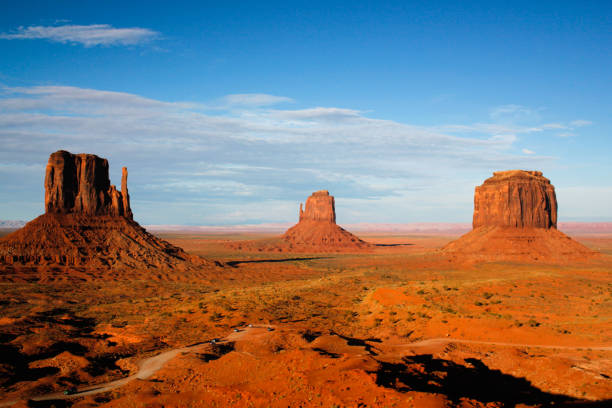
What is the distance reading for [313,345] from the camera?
20734 millimetres

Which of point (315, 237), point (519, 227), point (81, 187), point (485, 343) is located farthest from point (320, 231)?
point (485, 343)

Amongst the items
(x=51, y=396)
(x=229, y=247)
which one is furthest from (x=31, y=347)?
(x=229, y=247)

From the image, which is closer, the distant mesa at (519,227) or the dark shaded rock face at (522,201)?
the distant mesa at (519,227)

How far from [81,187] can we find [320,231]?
84.9m

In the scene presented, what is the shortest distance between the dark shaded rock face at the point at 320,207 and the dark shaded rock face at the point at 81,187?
84078 millimetres

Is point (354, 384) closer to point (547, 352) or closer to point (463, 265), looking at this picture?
point (547, 352)

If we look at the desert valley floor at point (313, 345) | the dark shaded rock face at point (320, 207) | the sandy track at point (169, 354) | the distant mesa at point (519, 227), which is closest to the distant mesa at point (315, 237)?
the dark shaded rock face at point (320, 207)

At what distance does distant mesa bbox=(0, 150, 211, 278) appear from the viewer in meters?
53.8

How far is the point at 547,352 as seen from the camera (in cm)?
2041

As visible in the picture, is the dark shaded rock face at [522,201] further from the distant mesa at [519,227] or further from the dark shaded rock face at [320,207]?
the dark shaded rock face at [320,207]

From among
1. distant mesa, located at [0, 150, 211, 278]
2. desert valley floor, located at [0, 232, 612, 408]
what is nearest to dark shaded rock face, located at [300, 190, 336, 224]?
distant mesa, located at [0, 150, 211, 278]

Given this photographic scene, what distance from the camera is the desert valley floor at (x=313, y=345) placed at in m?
14.4

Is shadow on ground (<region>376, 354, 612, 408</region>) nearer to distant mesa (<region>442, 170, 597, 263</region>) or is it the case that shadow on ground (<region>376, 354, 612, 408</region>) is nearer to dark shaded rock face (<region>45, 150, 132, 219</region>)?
dark shaded rock face (<region>45, 150, 132, 219</region>)

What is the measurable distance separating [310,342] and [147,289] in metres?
29.4
